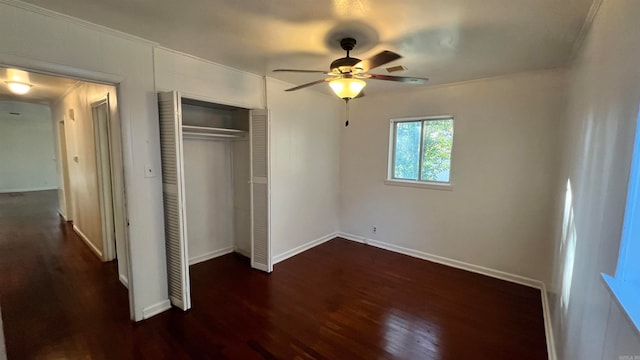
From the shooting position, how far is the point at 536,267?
3.25 meters

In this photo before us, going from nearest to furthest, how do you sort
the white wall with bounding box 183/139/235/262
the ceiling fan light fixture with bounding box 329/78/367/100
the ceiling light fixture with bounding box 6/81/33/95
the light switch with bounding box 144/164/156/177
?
the ceiling fan light fixture with bounding box 329/78/367/100, the light switch with bounding box 144/164/156/177, the ceiling light fixture with bounding box 6/81/33/95, the white wall with bounding box 183/139/235/262

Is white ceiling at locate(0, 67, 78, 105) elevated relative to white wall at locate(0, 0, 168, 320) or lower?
elevated

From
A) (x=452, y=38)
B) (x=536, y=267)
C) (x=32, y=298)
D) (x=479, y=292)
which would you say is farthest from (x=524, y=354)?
(x=32, y=298)

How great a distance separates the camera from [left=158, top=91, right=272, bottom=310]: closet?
2.75m

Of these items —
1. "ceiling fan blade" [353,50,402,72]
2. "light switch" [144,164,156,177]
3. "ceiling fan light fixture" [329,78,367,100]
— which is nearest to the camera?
"ceiling fan blade" [353,50,402,72]

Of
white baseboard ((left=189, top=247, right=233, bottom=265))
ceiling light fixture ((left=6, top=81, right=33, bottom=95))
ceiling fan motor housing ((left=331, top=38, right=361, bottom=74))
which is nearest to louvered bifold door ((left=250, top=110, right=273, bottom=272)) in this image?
white baseboard ((left=189, top=247, right=233, bottom=265))

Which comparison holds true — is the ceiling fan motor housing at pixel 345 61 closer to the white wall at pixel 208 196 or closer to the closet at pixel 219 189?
the closet at pixel 219 189

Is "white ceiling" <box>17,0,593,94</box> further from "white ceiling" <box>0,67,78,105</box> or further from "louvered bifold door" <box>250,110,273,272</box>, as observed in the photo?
"white ceiling" <box>0,67,78,105</box>

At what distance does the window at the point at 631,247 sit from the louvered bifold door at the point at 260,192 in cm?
304

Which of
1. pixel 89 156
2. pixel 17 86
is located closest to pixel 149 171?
pixel 89 156

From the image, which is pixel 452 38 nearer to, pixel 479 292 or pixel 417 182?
pixel 417 182

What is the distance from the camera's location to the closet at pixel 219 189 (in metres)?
2.75

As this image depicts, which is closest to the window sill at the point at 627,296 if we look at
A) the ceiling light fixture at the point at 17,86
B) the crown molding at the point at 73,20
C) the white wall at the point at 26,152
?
the crown molding at the point at 73,20

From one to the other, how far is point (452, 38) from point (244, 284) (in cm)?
331
